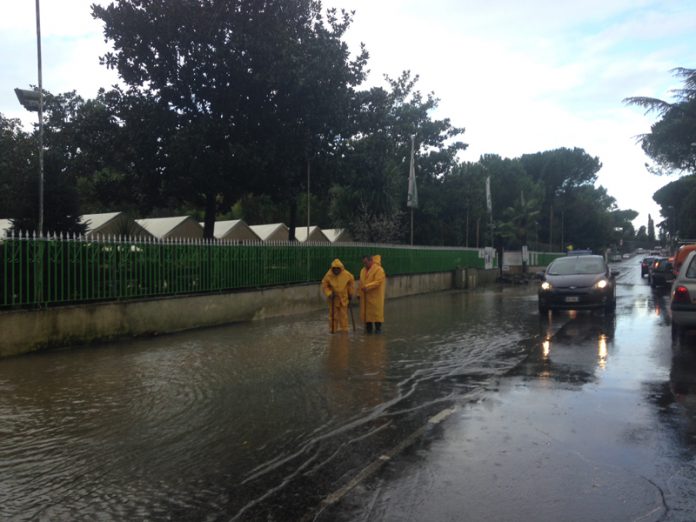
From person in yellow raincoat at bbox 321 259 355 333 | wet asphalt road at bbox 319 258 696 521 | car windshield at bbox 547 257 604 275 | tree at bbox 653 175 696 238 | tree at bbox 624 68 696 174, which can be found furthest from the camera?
tree at bbox 653 175 696 238

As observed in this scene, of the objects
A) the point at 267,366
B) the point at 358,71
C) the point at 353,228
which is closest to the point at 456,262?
the point at 353,228

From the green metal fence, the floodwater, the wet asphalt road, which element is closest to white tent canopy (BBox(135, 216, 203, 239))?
the green metal fence

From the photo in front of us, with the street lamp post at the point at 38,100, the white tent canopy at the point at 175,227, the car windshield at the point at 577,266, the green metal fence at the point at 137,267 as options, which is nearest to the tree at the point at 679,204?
the car windshield at the point at 577,266

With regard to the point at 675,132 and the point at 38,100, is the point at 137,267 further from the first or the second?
the point at 675,132

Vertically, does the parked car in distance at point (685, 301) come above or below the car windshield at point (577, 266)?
below

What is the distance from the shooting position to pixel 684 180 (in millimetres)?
68812

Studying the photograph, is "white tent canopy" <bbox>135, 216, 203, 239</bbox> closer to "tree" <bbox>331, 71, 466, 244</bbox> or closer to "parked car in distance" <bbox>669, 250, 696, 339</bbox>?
"tree" <bbox>331, 71, 466, 244</bbox>

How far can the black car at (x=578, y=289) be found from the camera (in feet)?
46.3

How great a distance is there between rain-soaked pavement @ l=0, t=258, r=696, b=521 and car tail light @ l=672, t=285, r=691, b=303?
2.59ft

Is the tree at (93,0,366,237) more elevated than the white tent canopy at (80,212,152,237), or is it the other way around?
the tree at (93,0,366,237)

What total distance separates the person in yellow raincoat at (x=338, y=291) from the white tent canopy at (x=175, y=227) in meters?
16.6

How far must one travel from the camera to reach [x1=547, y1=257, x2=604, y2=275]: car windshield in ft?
49.7

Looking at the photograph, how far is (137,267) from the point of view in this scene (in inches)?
469

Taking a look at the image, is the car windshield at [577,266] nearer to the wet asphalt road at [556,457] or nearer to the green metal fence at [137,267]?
the green metal fence at [137,267]
